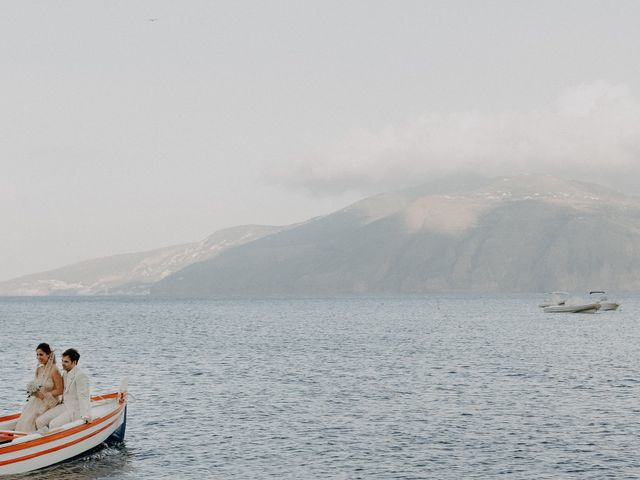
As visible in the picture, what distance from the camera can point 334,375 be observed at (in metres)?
67.8

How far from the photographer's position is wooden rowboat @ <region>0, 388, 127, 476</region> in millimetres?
32656

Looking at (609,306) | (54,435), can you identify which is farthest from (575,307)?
(54,435)

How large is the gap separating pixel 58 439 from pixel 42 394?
184cm

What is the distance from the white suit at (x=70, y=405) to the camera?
34312mm

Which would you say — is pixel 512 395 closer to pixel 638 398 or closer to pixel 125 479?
pixel 638 398

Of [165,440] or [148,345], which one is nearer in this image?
[165,440]

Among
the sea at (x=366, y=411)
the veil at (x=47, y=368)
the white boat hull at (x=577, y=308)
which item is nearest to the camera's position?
the veil at (x=47, y=368)

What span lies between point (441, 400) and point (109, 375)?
1186 inches

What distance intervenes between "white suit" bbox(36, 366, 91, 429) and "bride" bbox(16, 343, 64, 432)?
0.24 meters

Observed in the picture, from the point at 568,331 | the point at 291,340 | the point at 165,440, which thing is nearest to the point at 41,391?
the point at 165,440

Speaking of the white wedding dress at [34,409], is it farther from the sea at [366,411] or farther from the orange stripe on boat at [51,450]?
the sea at [366,411]

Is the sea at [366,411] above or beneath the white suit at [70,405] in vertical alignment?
beneath

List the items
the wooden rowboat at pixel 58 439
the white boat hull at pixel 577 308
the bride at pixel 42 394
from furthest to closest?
the white boat hull at pixel 577 308 → the bride at pixel 42 394 → the wooden rowboat at pixel 58 439

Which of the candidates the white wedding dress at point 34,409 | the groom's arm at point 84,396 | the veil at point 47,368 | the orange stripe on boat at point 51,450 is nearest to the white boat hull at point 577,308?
the orange stripe on boat at point 51,450
